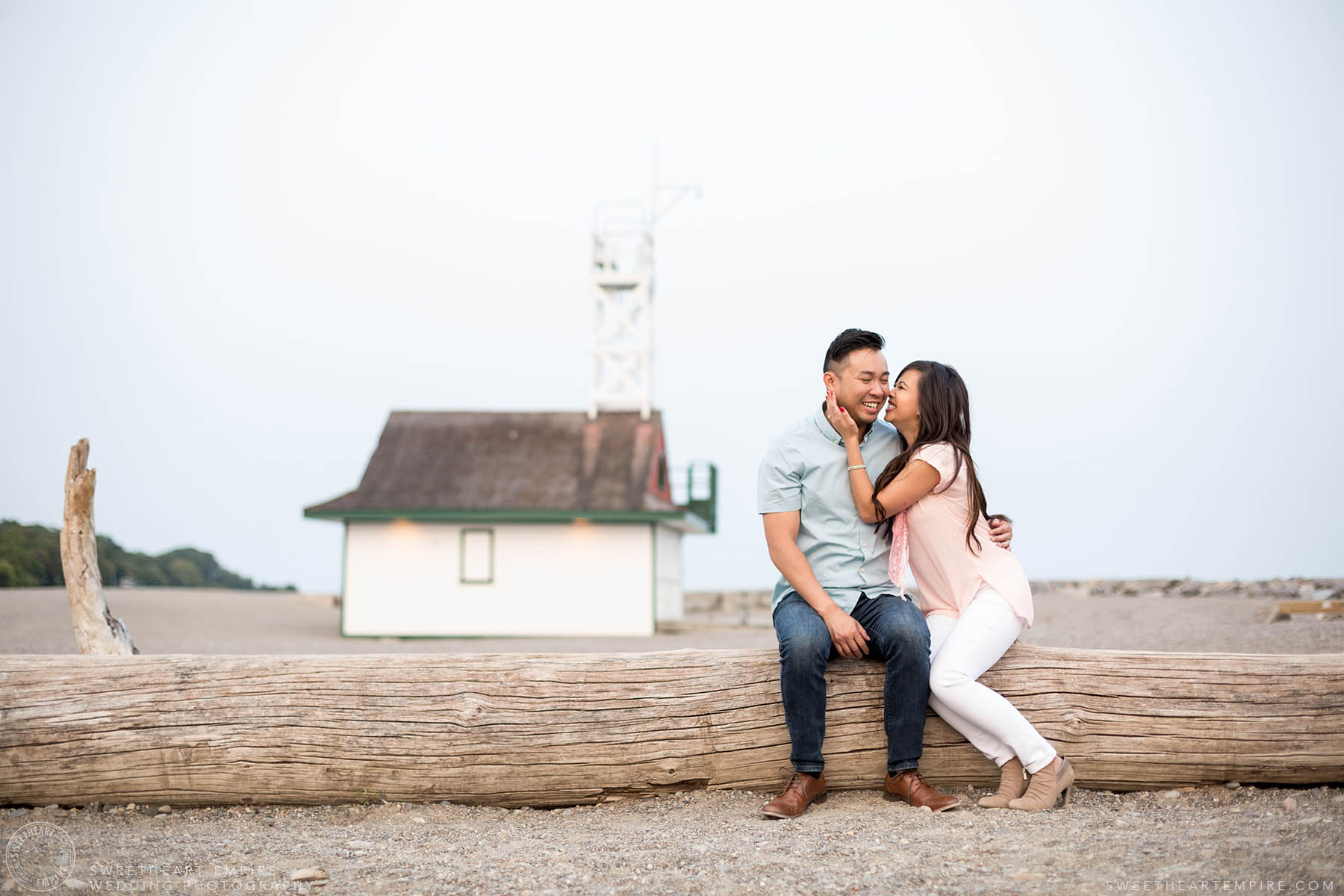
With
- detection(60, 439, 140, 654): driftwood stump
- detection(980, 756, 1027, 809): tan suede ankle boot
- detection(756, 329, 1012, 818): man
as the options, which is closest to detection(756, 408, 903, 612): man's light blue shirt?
detection(756, 329, 1012, 818): man

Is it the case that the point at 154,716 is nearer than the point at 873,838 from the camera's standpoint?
No

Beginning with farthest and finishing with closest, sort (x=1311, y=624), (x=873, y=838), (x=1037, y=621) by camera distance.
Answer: (x=1037, y=621)
(x=1311, y=624)
(x=873, y=838)

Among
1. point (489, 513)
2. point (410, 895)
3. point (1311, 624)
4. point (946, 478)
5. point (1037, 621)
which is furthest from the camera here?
point (489, 513)

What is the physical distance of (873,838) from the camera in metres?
3.71

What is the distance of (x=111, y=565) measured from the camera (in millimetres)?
29828

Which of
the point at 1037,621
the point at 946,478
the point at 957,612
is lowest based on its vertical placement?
the point at 1037,621

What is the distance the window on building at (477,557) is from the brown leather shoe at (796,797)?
1501 cm

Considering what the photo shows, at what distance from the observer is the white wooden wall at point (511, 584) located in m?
18.7

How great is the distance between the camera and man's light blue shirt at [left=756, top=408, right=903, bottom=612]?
4363 millimetres

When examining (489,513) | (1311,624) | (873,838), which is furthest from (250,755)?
(489,513)

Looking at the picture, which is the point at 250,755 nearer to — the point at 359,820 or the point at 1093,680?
the point at 359,820

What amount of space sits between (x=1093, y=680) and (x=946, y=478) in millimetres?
1217

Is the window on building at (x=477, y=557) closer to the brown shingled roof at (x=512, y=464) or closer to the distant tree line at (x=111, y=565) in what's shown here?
the brown shingled roof at (x=512, y=464)

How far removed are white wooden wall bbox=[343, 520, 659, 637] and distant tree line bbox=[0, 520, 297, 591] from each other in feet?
23.8
